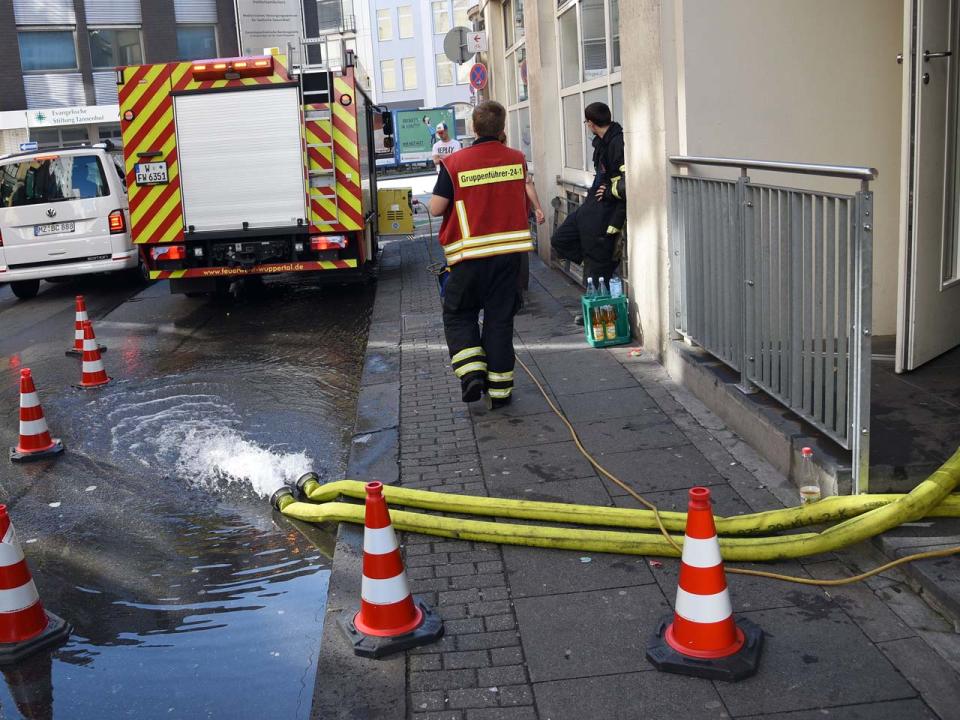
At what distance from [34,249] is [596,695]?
498 inches

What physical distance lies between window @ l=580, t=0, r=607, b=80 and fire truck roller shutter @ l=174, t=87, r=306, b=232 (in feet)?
10.9

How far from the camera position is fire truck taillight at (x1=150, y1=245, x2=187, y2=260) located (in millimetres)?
12320

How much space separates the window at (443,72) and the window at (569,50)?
61162 mm

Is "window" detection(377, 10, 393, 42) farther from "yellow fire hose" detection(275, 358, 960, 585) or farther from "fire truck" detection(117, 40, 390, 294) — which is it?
"yellow fire hose" detection(275, 358, 960, 585)

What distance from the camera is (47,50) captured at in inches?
1594

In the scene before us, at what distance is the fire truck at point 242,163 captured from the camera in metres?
12.0

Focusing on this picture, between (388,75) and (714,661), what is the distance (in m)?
72.9

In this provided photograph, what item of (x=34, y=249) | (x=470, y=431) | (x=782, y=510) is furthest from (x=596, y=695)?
(x=34, y=249)

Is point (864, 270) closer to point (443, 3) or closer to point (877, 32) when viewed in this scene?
point (877, 32)

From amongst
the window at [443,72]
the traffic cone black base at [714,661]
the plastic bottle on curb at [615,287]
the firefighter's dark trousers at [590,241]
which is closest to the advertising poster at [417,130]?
the window at [443,72]

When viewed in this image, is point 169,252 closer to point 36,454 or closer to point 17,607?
point 36,454

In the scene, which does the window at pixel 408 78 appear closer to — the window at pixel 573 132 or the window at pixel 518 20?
the window at pixel 518 20

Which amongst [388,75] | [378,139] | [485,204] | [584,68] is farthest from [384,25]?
[485,204]

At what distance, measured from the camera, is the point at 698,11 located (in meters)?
6.47
